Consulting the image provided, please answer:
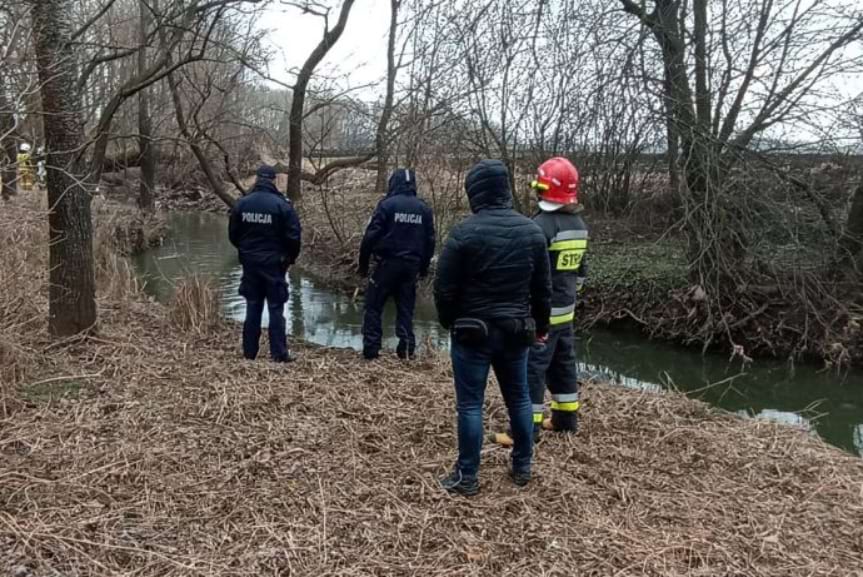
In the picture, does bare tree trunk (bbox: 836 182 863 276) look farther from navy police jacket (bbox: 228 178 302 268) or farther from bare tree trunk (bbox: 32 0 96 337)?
bare tree trunk (bbox: 32 0 96 337)

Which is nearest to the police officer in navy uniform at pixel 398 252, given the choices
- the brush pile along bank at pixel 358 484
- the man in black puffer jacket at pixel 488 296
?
the brush pile along bank at pixel 358 484

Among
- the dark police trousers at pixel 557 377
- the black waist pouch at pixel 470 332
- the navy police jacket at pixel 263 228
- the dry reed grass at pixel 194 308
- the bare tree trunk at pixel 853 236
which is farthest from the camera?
the bare tree trunk at pixel 853 236

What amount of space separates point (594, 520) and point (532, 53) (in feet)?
31.4

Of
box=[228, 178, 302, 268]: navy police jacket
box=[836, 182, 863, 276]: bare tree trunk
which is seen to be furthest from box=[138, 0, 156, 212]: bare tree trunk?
box=[836, 182, 863, 276]: bare tree trunk

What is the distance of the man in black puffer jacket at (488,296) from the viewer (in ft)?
11.9

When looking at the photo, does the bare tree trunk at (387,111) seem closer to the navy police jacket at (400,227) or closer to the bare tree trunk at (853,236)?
the navy police jacket at (400,227)

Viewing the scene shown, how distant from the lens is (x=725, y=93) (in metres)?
9.70

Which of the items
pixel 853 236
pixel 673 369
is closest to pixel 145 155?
pixel 673 369

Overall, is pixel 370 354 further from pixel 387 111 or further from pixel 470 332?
pixel 387 111

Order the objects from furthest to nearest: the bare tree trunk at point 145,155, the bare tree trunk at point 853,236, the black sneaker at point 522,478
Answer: the bare tree trunk at point 145,155, the bare tree trunk at point 853,236, the black sneaker at point 522,478

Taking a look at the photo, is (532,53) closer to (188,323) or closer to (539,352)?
(188,323)

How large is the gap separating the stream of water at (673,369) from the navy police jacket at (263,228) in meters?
2.04

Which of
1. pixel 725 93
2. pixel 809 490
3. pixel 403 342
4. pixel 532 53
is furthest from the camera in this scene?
pixel 532 53

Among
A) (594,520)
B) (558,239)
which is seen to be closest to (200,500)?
(594,520)
